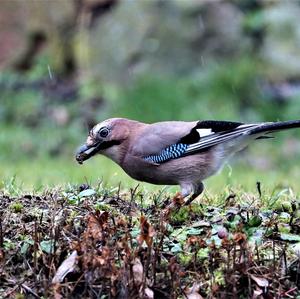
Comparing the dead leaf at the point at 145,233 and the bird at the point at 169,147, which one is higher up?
the bird at the point at 169,147

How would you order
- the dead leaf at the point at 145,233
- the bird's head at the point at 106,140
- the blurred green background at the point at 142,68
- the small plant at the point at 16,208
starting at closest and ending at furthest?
the dead leaf at the point at 145,233 < the small plant at the point at 16,208 < the bird's head at the point at 106,140 < the blurred green background at the point at 142,68

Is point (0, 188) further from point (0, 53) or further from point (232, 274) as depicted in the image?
point (0, 53)

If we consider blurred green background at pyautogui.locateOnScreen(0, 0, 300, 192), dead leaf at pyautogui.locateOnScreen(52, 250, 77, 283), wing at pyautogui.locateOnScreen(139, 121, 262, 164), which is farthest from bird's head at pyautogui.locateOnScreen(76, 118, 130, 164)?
blurred green background at pyautogui.locateOnScreen(0, 0, 300, 192)

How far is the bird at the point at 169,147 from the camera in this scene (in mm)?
6016

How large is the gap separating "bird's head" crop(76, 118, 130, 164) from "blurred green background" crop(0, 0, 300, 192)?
6.26 m

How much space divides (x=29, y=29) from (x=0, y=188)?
10381mm

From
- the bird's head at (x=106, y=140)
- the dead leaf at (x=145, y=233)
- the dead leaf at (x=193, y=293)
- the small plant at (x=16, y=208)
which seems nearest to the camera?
the dead leaf at (x=145, y=233)

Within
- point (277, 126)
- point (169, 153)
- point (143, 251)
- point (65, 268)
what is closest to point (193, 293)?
point (143, 251)

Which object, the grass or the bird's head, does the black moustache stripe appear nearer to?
the bird's head

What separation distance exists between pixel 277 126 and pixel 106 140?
1280 millimetres

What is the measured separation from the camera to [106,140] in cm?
609

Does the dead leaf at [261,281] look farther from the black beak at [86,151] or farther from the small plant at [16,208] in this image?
the black beak at [86,151]

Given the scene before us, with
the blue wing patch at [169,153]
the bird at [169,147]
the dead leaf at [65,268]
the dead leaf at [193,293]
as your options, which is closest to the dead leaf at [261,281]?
the dead leaf at [193,293]

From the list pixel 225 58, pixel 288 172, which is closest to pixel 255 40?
pixel 225 58
